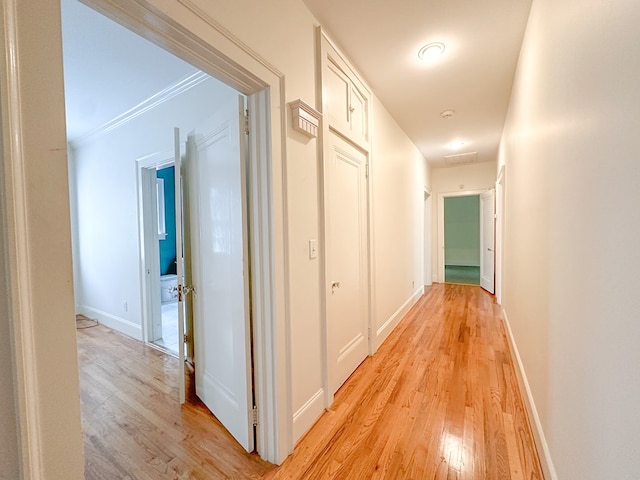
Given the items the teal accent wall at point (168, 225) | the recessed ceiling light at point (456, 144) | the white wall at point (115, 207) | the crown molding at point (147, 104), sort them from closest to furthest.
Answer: the crown molding at point (147, 104) → the white wall at point (115, 207) → the recessed ceiling light at point (456, 144) → the teal accent wall at point (168, 225)

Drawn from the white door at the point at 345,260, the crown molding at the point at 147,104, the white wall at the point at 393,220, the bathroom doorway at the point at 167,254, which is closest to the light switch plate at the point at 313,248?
the white door at the point at 345,260

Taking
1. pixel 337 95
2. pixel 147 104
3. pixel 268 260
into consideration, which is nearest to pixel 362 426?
pixel 268 260

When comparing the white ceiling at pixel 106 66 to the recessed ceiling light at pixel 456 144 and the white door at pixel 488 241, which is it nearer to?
the recessed ceiling light at pixel 456 144

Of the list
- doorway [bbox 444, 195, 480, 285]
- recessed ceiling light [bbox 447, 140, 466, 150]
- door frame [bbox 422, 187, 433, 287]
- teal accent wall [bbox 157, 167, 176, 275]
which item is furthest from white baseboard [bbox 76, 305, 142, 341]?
doorway [bbox 444, 195, 480, 285]

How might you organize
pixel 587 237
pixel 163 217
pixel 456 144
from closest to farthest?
1. pixel 587 237
2. pixel 456 144
3. pixel 163 217

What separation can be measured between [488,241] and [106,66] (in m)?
6.14

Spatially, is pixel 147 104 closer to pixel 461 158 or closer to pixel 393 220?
pixel 393 220

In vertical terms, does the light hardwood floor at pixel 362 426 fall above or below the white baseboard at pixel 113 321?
below

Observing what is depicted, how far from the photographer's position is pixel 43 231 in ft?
2.31

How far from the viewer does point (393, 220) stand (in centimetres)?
358

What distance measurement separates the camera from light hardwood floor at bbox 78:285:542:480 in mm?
1461

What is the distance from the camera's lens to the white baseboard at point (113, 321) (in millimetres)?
3279

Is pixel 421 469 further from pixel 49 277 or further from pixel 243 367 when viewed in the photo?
pixel 49 277

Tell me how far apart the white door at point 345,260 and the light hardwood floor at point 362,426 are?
271mm
